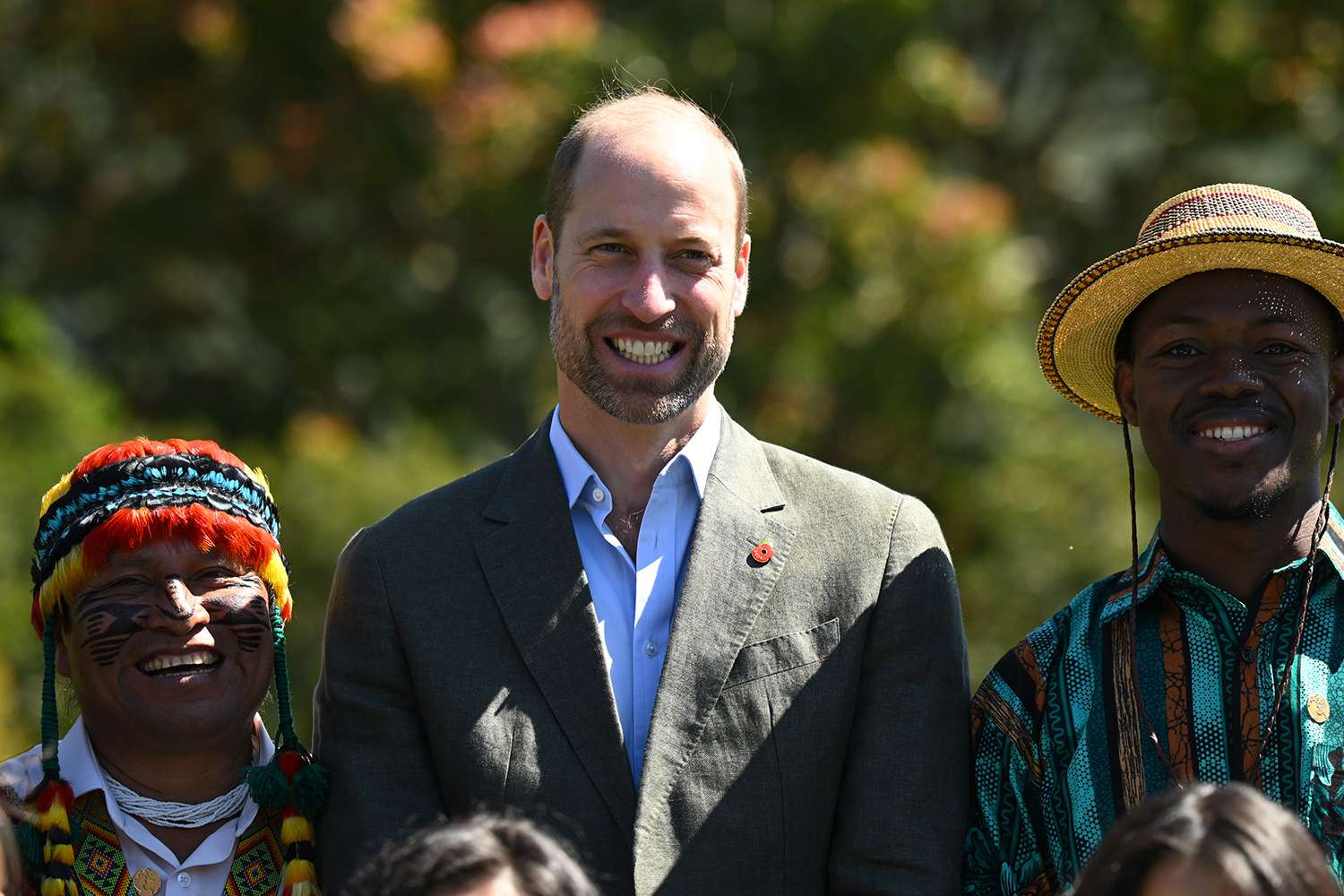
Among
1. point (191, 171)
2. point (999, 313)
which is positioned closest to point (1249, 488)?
point (999, 313)

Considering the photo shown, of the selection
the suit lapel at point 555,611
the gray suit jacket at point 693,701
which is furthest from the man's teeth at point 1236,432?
the suit lapel at point 555,611

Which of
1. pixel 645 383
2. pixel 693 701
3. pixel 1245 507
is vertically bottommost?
pixel 693 701

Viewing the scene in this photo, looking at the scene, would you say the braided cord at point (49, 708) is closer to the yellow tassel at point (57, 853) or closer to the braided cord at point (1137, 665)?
the yellow tassel at point (57, 853)

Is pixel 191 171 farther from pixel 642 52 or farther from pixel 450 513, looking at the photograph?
pixel 450 513

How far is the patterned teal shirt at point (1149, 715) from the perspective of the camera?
10.8ft

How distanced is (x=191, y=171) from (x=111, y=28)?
893 millimetres

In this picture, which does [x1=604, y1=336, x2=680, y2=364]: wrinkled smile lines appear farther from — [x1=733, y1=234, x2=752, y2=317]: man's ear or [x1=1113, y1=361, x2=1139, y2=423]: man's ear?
[x1=1113, y1=361, x2=1139, y2=423]: man's ear

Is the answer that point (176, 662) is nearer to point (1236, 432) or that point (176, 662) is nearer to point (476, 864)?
point (476, 864)

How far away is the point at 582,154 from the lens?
12.2ft

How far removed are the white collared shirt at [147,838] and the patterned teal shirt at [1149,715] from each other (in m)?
1.36

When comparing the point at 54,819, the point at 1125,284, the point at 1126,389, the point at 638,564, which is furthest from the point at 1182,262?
the point at 54,819

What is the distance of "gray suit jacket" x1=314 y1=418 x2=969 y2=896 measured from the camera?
340 centimetres

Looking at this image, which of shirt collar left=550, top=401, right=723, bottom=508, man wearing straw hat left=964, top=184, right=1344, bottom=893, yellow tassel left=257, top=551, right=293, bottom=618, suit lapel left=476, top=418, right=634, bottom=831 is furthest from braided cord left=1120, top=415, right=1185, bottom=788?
yellow tassel left=257, top=551, right=293, bottom=618

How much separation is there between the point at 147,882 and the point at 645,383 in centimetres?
128
